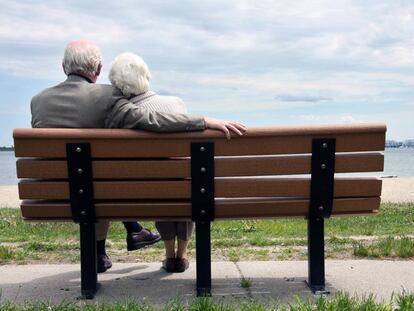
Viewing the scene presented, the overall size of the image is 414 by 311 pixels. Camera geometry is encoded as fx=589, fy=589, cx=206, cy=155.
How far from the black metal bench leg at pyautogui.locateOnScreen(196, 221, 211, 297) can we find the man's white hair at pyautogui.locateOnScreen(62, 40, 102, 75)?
1.27m

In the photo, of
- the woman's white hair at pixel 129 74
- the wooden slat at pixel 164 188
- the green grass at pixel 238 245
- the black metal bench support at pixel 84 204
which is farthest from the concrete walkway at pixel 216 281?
the woman's white hair at pixel 129 74

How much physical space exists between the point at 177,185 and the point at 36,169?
87cm

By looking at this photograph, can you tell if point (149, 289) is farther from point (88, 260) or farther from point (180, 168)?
point (180, 168)

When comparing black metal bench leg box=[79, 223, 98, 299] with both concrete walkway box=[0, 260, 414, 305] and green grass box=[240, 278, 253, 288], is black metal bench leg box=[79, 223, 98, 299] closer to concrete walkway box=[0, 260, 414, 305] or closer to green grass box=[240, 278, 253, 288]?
concrete walkway box=[0, 260, 414, 305]

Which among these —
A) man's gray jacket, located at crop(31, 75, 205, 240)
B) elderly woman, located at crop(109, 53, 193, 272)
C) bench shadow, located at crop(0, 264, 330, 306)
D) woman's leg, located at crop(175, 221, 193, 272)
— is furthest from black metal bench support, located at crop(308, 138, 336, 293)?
man's gray jacket, located at crop(31, 75, 205, 240)

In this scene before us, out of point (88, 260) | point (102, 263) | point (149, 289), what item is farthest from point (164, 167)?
point (102, 263)

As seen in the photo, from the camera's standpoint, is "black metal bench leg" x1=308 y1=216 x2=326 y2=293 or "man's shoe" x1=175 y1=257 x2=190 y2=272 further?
"man's shoe" x1=175 y1=257 x2=190 y2=272

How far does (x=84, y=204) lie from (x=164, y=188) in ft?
1.71

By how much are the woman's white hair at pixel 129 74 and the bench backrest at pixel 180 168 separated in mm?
504

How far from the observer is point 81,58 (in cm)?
390

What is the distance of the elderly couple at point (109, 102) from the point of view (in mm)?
3566

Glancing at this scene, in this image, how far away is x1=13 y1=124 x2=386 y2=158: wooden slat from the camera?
3.55 m

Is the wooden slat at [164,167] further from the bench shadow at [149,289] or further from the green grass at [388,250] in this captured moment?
the green grass at [388,250]

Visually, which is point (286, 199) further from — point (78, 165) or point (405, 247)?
point (405, 247)
